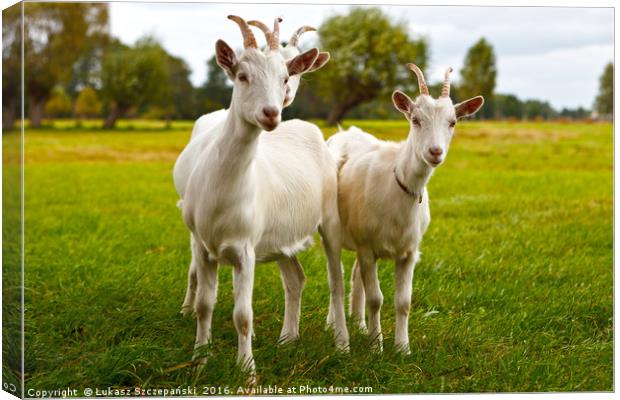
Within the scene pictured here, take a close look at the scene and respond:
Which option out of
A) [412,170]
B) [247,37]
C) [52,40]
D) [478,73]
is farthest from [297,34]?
[478,73]

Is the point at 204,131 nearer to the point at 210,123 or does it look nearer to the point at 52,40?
the point at 210,123

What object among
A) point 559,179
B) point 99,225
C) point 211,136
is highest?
point 211,136

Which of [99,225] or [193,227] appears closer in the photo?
[193,227]

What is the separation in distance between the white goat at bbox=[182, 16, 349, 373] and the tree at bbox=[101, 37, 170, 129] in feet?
6.06

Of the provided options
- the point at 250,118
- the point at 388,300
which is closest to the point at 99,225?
the point at 388,300

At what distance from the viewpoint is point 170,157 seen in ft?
31.7

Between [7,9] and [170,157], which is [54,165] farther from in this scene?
[7,9]

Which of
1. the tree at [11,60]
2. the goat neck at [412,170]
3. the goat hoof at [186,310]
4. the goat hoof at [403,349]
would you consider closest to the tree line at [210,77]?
the tree at [11,60]

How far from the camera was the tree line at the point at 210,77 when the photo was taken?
245 inches

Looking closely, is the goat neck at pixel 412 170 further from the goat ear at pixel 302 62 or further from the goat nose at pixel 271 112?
the goat nose at pixel 271 112

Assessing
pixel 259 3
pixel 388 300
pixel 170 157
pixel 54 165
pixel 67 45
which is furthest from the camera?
pixel 54 165

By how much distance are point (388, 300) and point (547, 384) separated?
1832 millimetres

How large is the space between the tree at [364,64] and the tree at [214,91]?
0.84 m

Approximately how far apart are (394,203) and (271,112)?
147 cm
